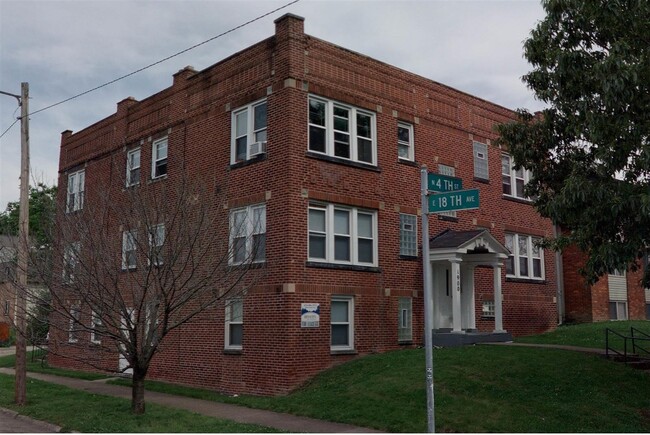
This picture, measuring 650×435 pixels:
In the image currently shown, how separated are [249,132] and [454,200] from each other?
10767 mm

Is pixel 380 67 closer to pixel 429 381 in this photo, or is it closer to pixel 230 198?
pixel 230 198

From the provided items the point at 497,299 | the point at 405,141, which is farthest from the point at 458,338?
the point at 405,141

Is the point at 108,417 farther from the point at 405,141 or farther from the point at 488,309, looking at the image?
the point at 488,309

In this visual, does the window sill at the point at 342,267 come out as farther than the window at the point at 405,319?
No

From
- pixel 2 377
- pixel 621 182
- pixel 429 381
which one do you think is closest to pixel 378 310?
pixel 621 182

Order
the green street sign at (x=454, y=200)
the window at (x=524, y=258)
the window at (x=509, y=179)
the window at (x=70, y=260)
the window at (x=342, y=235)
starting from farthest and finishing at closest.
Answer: the window at (x=509, y=179), the window at (x=524, y=258), the window at (x=342, y=235), the window at (x=70, y=260), the green street sign at (x=454, y=200)

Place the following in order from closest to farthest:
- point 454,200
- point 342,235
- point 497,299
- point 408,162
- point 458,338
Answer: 1. point 454,200
2. point 342,235
3. point 458,338
4. point 408,162
5. point 497,299

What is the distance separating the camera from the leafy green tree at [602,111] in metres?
12.6

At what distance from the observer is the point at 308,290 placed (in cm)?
1792

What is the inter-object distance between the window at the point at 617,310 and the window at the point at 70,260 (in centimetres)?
2480

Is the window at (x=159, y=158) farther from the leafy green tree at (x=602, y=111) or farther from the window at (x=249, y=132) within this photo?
the leafy green tree at (x=602, y=111)

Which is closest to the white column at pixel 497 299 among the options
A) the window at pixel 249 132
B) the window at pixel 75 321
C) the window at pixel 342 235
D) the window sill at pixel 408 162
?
the window sill at pixel 408 162

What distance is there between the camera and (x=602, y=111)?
13.2 metres

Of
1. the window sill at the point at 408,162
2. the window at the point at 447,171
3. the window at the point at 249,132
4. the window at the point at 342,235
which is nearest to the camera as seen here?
the window at the point at 342,235
